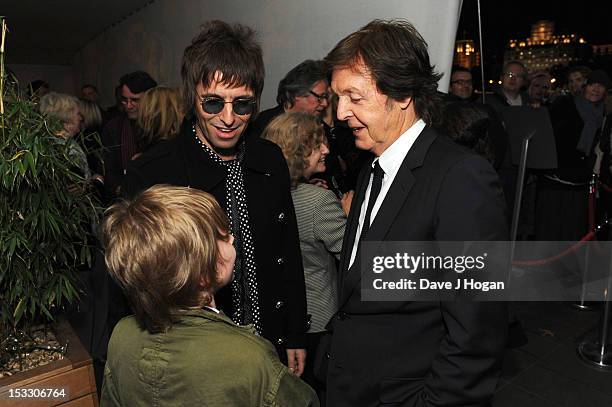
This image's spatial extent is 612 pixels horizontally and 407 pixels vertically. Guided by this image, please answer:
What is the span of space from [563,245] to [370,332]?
5112mm

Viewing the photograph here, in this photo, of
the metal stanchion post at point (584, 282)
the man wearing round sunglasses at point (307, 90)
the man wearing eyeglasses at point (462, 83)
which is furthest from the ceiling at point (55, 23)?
the metal stanchion post at point (584, 282)

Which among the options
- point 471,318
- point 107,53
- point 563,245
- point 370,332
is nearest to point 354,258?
point 370,332

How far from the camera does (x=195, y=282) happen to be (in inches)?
46.3

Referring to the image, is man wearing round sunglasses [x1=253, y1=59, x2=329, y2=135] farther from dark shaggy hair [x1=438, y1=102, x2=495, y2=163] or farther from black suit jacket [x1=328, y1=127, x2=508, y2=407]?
black suit jacket [x1=328, y1=127, x2=508, y2=407]

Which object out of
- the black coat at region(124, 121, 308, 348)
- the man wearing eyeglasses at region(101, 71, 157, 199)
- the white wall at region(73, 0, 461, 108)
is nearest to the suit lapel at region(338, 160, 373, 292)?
the black coat at region(124, 121, 308, 348)

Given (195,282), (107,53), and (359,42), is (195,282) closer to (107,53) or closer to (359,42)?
(359,42)

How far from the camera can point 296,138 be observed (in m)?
2.39

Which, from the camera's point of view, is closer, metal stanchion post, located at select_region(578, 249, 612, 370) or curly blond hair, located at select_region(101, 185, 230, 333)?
curly blond hair, located at select_region(101, 185, 230, 333)

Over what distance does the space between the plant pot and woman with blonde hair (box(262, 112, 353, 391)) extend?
1.01 meters

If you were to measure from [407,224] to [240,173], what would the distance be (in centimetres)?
80

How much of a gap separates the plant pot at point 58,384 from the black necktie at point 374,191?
4.88ft

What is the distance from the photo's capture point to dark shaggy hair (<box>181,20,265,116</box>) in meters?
Result: 1.71

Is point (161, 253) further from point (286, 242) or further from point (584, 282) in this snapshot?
point (584, 282)

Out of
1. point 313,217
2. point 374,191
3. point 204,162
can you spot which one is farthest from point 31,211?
point 374,191
